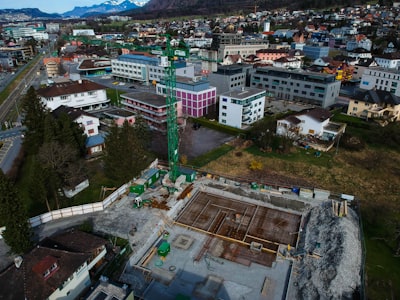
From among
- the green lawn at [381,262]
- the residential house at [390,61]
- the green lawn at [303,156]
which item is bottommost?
the green lawn at [381,262]

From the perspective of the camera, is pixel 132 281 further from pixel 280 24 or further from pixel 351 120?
pixel 280 24

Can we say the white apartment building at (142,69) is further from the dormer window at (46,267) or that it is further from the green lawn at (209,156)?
the dormer window at (46,267)

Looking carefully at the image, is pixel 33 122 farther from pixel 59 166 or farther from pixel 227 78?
pixel 227 78

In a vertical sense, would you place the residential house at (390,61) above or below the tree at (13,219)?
above

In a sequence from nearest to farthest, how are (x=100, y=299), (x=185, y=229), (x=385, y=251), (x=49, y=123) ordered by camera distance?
1. (x=100, y=299)
2. (x=385, y=251)
3. (x=185, y=229)
4. (x=49, y=123)

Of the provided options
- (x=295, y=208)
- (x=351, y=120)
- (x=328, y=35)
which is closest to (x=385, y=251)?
(x=295, y=208)

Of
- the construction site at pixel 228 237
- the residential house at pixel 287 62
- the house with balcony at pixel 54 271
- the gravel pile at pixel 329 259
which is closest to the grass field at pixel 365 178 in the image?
the gravel pile at pixel 329 259
